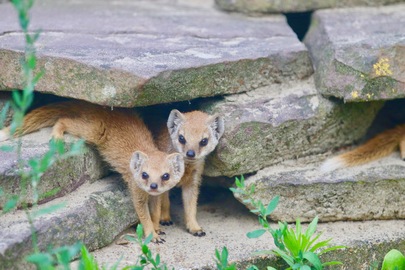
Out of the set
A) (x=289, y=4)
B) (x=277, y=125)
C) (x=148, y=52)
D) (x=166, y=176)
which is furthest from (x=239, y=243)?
(x=289, y=4)

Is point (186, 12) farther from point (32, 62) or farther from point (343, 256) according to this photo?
point (32, 62)

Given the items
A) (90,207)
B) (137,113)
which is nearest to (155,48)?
(137,113)

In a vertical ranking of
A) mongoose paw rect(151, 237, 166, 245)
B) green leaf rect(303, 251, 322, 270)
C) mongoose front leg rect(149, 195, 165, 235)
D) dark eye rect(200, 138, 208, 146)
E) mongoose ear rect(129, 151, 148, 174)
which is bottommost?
mongoose paw rect(151, 237, 166, 245)

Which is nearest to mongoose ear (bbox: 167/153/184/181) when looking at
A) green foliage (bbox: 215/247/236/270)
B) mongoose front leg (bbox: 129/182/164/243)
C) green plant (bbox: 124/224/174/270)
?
mongoose front leg (bbox: 129/182/164/243)

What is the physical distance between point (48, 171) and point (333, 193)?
2.09 meters

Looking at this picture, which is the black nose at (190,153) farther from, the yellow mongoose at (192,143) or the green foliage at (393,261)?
the green foliage at (393,261)

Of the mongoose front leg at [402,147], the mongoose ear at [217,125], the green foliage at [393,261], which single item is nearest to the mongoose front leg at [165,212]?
the mongoose ear at [217,125]

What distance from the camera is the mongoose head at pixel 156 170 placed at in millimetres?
5328

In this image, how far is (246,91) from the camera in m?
5.86

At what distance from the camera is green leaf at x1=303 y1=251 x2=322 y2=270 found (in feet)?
15.9

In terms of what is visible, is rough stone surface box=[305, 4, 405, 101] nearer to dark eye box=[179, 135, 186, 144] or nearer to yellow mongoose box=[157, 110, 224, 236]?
yellow mongoose box=[157, 110, 224, 236]

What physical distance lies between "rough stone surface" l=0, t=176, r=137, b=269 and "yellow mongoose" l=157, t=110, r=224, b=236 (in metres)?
0.46

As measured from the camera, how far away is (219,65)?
18.2 feet

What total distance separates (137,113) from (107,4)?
4.95 ft
